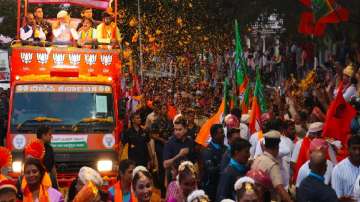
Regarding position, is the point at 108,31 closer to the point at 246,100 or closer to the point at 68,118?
the point at 246,100

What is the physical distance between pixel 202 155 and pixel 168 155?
1.70 feet

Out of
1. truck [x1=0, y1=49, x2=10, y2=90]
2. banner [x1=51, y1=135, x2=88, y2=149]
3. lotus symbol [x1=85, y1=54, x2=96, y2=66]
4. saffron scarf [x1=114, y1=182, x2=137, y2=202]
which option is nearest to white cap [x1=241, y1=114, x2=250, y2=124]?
banner [x1=51, y1=135, x2=88, y2=149]

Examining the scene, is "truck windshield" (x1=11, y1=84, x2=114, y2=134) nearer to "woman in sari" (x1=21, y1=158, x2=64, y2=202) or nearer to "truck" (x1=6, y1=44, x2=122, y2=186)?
"truck" (x1=6, y1=44, x2=122, y2=186)

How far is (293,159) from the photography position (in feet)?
38.2

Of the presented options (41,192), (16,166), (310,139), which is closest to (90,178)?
(41,192)

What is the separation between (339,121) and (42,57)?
19.6 feet

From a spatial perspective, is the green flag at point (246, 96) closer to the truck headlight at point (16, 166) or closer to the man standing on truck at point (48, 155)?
the truck headlight at point (16, 166)

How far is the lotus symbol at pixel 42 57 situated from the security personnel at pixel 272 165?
745 centimetres

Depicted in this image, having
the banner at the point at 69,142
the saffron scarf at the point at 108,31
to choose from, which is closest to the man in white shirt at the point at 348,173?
the banner at the point at 69,142

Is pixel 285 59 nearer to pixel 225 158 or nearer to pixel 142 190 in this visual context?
pixel 225 158

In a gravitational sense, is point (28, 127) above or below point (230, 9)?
below

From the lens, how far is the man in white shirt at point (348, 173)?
914 centimetres

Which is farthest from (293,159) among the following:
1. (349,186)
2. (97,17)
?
(97,17)

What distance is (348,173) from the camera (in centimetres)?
918
